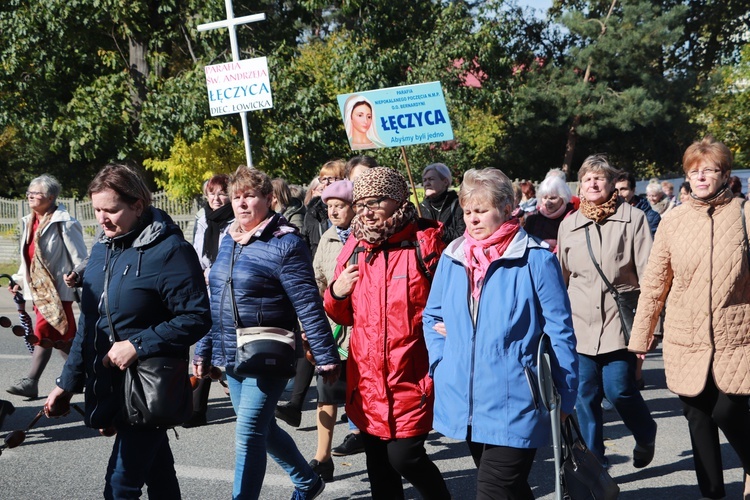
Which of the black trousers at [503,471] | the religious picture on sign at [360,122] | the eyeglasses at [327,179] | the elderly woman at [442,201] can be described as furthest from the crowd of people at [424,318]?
the religious picture on sign at [360,122]

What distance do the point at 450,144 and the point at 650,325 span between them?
29.3 m

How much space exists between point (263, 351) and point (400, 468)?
809 millimetres

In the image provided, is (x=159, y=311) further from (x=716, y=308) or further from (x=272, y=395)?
(x=716, y=308)

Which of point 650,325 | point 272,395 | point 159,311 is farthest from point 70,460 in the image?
point 650,325

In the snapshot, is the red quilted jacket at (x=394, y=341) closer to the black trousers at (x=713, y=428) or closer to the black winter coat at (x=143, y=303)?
the black winter coat at (x=143, y=303)

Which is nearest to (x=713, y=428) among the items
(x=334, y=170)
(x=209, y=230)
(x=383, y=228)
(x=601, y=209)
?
(x=601, y=209)

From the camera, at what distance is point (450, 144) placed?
110ft

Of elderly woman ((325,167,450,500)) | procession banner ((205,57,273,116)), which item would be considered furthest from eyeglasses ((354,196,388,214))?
procession banner ((205,57,273,116))

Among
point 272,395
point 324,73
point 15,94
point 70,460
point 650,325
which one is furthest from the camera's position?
point 324,73

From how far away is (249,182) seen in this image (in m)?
4.45

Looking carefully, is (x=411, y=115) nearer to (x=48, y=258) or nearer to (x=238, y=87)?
(x=48, y=258)

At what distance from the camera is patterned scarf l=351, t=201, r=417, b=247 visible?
161 inches

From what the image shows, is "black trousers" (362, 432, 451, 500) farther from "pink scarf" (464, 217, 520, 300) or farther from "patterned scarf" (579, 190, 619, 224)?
"patterned scarf" (579, 190, 619, 224)

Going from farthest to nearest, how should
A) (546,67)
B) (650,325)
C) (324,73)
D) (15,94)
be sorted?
(546,67), (324,73), (15,94), (650,325)
